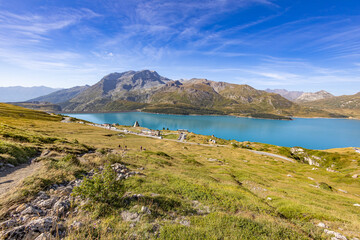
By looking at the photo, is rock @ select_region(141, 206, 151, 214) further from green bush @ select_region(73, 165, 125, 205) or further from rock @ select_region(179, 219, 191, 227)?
rock @ select_region(179, 219, 191, 227)

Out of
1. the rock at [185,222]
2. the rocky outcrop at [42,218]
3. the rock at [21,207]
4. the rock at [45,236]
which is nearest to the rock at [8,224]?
the rocky outcrop at [42,218]

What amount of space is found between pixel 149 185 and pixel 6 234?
384 inches

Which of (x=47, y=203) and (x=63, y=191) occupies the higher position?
(x=47, y=203)

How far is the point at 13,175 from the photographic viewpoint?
14516 millimetres

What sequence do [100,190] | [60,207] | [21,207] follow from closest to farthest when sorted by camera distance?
[21,207]
[60,207]
[100,190]

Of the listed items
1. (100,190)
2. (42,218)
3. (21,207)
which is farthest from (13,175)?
(100,190)

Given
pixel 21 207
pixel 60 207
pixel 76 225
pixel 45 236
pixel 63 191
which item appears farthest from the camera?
pixel 63 191

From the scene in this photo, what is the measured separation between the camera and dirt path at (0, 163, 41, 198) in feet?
38.8

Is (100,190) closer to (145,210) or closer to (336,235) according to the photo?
(145,210)

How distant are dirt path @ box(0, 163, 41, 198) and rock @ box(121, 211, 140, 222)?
9.32 metres

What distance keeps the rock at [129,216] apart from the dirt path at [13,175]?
30.6ft

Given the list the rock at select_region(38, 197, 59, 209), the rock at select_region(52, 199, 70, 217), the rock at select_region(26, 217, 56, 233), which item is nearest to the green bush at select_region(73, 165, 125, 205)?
the rock at select_region(52, 199, 70, 217)

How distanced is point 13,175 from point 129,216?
14186 millimetres

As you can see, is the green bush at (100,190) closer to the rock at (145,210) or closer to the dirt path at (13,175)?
the rock at (145,210)
